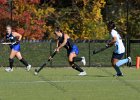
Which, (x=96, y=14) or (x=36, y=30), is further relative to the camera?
(x=96, y=14)

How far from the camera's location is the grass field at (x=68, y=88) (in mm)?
13641

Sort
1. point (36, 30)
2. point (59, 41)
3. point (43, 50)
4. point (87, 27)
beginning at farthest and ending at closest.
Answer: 1. point (87, 27)
2. point (36, 30)
3. point (43, 50)
4. point (59, 41)

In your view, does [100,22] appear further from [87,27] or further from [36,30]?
[36,30]

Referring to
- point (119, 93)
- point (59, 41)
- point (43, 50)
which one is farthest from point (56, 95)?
point (43, 50)

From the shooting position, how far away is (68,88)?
613 inches

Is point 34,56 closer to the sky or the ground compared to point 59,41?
closer to the ground

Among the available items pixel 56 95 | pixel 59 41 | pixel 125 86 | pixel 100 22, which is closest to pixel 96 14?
pixel 100 22

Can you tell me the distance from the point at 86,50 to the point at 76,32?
18.6 feet

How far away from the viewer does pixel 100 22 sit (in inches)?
1316

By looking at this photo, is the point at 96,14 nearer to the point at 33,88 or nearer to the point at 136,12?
the point at 136,12

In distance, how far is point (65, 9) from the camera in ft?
113

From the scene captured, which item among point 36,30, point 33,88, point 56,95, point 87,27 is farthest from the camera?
point 87,27

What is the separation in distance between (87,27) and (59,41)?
43.3 ft

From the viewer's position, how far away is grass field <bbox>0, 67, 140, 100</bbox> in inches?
537
